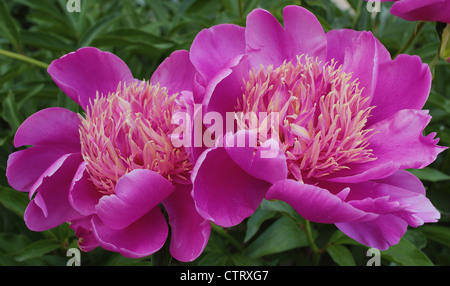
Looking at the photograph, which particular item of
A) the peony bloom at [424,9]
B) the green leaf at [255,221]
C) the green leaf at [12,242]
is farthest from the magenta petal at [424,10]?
the green leaf at [12,242]

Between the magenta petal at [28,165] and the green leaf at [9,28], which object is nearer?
the magenta petal at [28,165]

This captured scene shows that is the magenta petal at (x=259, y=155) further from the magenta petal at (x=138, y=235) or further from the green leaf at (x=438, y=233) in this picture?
the green leaf at (x=438, y=233)

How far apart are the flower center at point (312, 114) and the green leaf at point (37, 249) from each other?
1.16 feet

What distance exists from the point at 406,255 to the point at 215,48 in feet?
1.25

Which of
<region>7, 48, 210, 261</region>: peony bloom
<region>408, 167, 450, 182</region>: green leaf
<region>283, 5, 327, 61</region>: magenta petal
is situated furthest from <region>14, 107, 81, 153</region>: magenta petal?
<region>408, 167, 450, 182</region>: green leaf

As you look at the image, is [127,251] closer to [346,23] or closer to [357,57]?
[357,57]

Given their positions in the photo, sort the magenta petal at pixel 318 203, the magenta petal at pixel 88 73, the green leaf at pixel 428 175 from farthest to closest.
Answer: the green leaf at pixel 428 175
the magenta petal at pixel 88 73
the magenta petal at pixel 318 203

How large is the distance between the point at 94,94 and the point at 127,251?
175mm

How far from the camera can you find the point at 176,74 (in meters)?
0.47

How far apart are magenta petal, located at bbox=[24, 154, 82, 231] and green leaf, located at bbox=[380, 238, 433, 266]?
0.40 metres

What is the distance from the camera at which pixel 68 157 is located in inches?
15.6

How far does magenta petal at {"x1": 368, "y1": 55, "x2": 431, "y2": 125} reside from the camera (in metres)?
0.42

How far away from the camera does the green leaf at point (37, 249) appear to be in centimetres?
58

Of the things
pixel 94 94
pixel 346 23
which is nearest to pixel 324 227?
pixel 346 23
